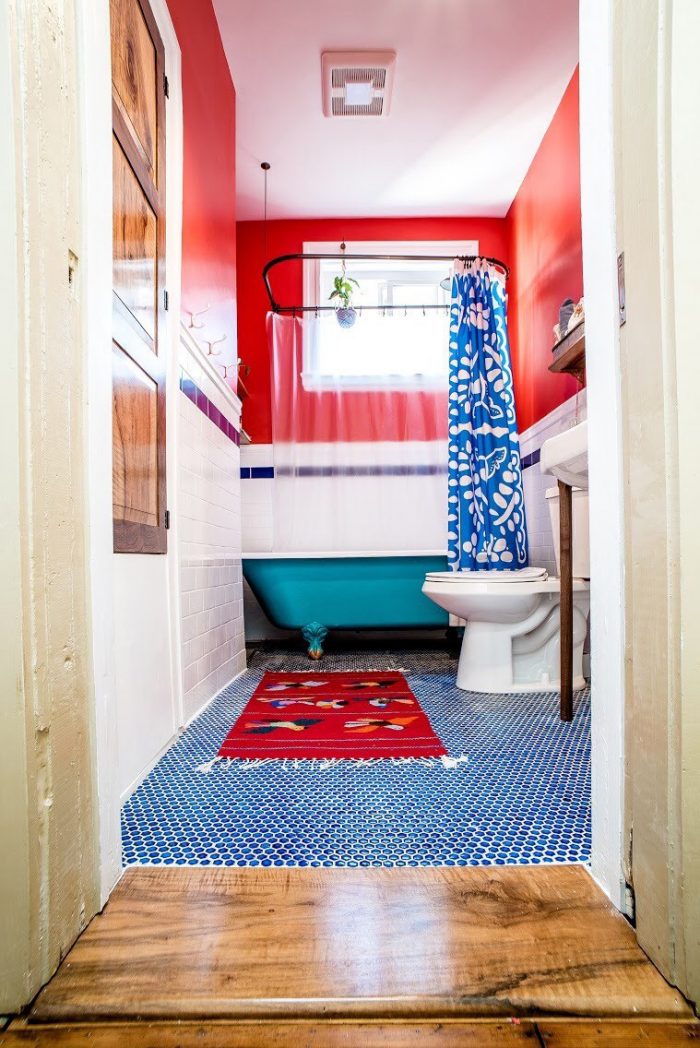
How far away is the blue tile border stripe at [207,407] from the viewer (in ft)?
6.72

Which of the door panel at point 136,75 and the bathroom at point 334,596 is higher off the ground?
the door panel at point 136,75

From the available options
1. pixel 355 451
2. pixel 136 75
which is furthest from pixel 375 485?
pixel 136 75

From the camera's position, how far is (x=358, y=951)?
2.62ft

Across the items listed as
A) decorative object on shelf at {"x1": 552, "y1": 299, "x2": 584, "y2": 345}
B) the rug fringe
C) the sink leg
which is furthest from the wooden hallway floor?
decorative object on shelf at {"x1": 552, "y1": 299, "x2": 584, "y2": 345}

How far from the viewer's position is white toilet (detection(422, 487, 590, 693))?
2.27 metres

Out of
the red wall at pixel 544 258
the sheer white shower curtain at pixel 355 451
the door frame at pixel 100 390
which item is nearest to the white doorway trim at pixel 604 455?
the door frame at pixel 100 390

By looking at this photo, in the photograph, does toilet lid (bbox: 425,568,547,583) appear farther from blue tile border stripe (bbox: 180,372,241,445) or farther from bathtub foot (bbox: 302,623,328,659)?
blue tile border stripe (bbox: 180,372,241,445)

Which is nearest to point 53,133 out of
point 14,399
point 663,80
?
point 14,399

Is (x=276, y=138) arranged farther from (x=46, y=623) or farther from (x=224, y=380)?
(x=46, y=623)

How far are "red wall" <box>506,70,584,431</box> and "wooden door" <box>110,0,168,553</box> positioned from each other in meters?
Result: 1.74

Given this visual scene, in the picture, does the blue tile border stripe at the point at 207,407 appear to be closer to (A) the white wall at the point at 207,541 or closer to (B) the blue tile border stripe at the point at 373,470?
(A) the white wall at the point at 207,541

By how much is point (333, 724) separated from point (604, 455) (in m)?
1.33

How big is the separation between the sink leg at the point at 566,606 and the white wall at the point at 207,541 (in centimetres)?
115

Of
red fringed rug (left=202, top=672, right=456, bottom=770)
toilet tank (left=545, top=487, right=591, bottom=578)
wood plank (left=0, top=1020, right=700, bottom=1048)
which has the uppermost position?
toilet tank (left=545, top=487, right=591, bottom=578)
